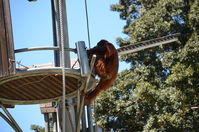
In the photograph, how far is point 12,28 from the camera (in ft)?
11.5

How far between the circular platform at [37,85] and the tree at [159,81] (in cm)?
798

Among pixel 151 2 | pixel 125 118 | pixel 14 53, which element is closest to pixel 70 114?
pixel 14 53

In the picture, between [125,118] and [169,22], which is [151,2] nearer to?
[169,22]

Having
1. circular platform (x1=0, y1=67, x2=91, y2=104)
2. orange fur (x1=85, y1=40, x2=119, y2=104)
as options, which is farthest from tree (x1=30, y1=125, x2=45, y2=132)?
orange fur (x1=85, y1=40, x2=119, y2=104)

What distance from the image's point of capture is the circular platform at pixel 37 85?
11.0ft

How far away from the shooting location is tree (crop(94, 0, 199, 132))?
11727 millimetres

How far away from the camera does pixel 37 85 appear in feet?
12.3

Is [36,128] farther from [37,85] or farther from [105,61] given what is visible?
[105,61]

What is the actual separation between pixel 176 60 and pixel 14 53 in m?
9.40

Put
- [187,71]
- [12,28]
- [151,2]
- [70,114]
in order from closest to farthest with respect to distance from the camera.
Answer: [12,28] < [70,114] < [187,71] < [151,2]

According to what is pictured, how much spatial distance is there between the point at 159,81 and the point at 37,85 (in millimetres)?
8964

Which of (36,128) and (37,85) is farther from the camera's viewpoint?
(36,128)

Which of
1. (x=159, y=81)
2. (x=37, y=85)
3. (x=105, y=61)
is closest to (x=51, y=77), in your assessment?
(x=37, y=85)

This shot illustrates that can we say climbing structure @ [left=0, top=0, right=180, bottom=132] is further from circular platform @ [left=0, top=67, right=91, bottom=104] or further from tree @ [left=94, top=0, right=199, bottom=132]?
tree @ [left=94, top=0, right=199, bottom=132]
